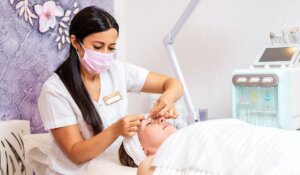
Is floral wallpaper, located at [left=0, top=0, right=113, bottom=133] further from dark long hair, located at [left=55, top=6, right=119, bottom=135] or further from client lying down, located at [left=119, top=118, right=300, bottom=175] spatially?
client lying down, located at [left=119, top=118, right=300, bottom=175]

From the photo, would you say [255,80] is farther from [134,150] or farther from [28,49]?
[28,49]

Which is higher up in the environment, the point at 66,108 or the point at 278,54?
the point at 278,54

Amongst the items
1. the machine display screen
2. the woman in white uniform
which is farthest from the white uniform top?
the machine display screen

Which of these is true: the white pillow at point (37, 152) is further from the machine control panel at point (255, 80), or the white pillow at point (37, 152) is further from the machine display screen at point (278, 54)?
the machine display screen at point (278, 54)

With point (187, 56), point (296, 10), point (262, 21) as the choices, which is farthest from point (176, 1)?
point (296, 10)

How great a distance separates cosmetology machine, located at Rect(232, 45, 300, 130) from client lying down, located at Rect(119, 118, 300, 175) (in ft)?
1.60

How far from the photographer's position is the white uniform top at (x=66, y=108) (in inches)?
50.7

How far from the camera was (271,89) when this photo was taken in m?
1.46

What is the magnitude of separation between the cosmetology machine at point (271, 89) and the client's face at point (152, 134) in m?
0.44

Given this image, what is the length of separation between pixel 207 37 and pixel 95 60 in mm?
Answer: 881

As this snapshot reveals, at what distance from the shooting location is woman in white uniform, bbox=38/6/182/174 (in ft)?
4.10

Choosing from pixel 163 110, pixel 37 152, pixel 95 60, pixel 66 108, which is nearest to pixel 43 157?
pixel 37 152

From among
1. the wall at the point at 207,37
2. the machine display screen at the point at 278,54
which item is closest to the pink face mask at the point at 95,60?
Result: the machine display screen at the point at 278,54

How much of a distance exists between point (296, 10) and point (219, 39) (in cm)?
41
